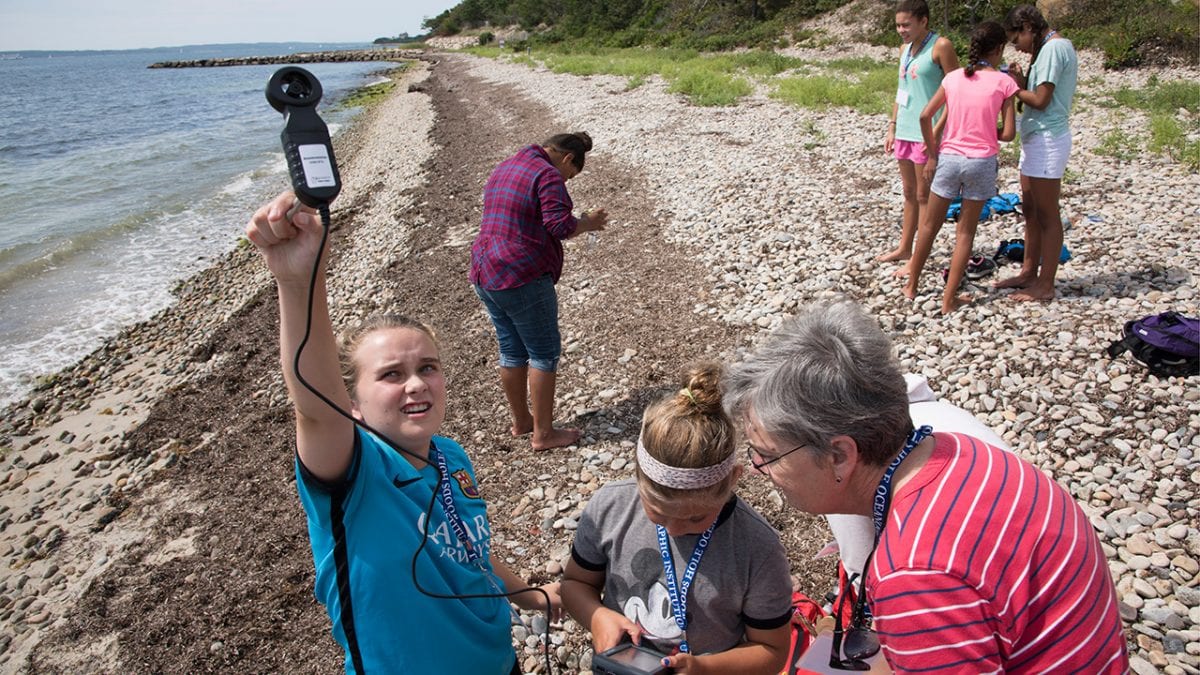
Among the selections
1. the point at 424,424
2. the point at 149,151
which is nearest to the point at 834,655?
the point at 424,424

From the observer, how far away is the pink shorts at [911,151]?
638 centimetres

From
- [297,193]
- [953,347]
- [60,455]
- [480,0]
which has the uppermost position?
[480,0]

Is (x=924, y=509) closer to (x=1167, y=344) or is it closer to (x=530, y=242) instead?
(x=530, y=242)

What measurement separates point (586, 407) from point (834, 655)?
11.9 feet

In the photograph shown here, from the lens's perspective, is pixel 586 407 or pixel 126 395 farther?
pixel 126 395

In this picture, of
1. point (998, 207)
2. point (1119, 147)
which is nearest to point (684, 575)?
point (998, 207)

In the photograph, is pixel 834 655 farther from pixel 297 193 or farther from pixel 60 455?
pixel 60 455

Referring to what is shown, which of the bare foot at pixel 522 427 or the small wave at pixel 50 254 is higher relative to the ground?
the small wave at pixel 50 254

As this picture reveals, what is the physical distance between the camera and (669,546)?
2.28 meters

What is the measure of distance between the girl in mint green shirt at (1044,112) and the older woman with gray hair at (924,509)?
4730 mm

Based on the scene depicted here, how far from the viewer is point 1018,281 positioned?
6.14 m

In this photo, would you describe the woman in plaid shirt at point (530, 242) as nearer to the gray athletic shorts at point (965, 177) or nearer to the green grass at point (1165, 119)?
the gray athletic shorts at point (965, 177)

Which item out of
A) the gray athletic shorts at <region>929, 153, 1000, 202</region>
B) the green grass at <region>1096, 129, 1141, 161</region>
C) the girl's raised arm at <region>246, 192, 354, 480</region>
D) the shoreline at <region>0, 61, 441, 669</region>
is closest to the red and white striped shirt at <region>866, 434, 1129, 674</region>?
the girl's raised arm at <region>246, 192, 354, 480</region>

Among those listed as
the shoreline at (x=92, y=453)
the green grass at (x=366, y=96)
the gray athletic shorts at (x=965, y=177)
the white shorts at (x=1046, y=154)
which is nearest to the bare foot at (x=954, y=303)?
the gray athletic shorts at (x=965, y=177)
